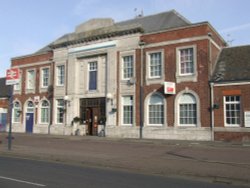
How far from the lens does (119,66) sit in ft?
96.4

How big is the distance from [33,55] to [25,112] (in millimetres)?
6252

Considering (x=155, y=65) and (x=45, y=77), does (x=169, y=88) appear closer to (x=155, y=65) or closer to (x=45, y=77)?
(x=155, y=65)

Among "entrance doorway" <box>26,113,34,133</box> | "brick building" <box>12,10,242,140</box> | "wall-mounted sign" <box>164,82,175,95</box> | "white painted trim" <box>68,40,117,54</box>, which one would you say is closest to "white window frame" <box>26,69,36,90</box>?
"brick building" <box>12,10,242,140</box>

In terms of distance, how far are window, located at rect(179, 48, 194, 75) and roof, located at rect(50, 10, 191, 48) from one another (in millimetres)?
2661

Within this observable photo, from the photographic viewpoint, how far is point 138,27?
28156mm

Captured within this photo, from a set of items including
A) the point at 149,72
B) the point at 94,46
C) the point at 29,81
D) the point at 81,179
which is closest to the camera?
the point at 81,179

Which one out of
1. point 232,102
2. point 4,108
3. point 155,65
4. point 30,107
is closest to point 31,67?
point 30,107

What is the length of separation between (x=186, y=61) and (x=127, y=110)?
6570 mm

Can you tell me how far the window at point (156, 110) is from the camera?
26828mm

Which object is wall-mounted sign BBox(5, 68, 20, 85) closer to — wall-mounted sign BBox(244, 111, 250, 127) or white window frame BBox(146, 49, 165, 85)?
white window frame BBox(146, 49, 165, 85)

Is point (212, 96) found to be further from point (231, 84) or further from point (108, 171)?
point (108, 171)

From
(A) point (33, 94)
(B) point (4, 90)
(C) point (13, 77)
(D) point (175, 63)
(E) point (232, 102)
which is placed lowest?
(E) point (232, 102)

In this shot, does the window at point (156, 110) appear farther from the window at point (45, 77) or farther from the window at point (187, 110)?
the window at point (45, 77)

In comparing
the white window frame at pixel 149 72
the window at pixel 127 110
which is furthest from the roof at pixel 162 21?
the window at pixel 127 110
